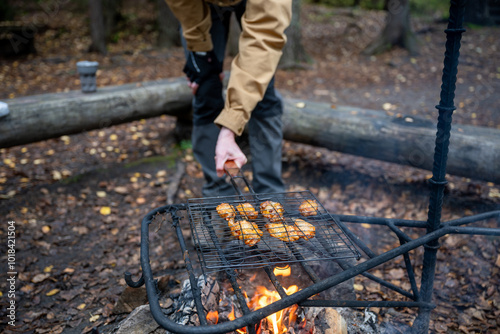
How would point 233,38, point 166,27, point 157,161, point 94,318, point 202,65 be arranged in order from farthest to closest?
point 166,27 < point 233,38 < point 157,161 < point 202,65 < point 94,318

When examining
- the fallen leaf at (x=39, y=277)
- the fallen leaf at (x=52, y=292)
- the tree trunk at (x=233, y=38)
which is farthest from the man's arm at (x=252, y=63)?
the tree trunk at (x=233, y=38)

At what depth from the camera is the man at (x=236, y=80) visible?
6.98ft

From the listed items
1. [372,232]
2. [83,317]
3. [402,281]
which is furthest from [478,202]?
[83,317]

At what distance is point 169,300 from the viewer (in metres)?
2.24

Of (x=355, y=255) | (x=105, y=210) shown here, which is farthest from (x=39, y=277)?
(x=355, y=255)

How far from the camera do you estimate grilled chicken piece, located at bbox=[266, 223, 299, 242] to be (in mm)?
1750

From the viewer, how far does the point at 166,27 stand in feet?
32.9

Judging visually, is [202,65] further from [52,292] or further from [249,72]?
[52,292]

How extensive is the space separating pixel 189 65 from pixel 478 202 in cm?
282

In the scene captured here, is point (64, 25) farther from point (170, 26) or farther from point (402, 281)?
point (402, 281)

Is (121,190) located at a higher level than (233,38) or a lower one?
lower

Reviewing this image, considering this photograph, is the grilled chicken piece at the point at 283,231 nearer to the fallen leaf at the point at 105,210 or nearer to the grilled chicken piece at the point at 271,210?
the grilled chicken piece at the point at 271,210

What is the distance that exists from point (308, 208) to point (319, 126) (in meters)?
2.07

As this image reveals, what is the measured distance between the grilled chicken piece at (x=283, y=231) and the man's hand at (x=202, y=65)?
1552mm
